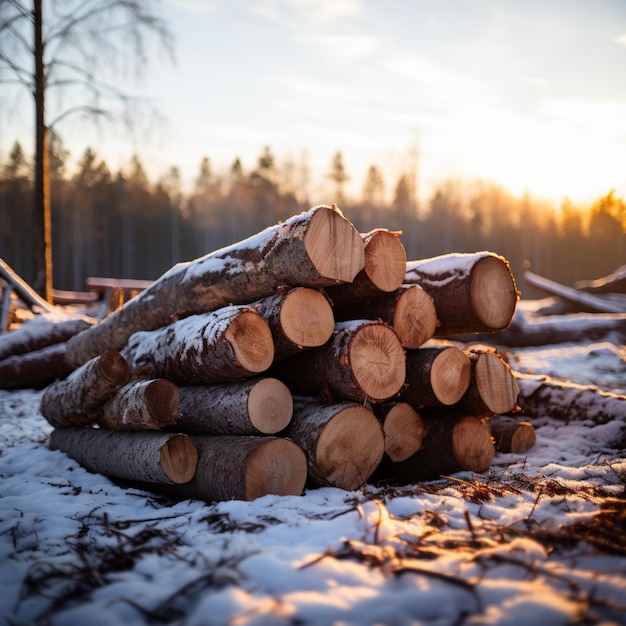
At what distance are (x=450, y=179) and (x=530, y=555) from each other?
48.9 m

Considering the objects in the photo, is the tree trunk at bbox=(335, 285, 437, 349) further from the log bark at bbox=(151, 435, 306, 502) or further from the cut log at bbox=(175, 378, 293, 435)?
the log bark at bbox=(151, 435, 306, 502)

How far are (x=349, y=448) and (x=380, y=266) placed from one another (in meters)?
1.34

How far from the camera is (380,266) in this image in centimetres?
397

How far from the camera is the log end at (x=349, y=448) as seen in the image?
358 centimetres

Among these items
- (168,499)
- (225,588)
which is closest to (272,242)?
(168,499)

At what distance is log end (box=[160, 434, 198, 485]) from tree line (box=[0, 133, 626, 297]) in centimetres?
3491

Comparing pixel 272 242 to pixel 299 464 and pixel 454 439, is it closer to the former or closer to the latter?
pixel 299 464

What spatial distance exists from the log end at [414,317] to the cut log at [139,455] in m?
1.78

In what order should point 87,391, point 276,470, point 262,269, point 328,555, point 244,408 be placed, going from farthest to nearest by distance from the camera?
point 87,391 < point 262,269 < point 244,408 < point 276,470 < point 328,555

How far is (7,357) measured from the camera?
7430 mm

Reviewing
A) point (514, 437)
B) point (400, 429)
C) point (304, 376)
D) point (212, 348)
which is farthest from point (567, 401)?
point (212, 348)

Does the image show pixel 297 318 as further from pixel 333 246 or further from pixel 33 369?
pixel 33 369

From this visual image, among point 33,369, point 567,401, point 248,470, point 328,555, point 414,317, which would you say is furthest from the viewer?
point 33,369

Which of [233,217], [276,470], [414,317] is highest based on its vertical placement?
[233,217]
